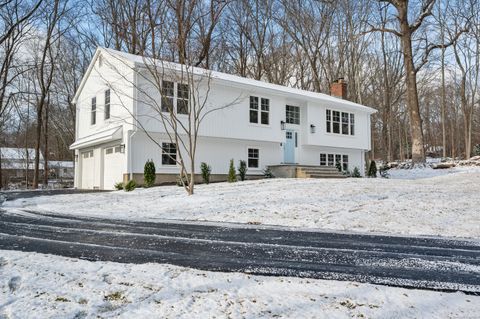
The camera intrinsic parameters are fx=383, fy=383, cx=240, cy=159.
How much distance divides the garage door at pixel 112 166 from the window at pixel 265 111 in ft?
24.3

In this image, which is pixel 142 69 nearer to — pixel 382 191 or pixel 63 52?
pixel 382 191

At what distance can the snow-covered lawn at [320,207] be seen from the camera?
7.88 metres

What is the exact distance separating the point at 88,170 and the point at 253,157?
9007 mm

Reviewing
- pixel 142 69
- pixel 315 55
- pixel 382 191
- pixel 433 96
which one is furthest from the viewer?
pixel 433 96

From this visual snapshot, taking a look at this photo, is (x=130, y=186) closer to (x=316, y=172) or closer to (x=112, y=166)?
(x=112, y=166)

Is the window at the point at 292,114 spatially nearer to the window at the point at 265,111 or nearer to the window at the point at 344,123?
the window at the point at 265,111

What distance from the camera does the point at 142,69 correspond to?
52.9ft

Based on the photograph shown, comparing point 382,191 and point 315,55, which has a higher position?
point 315,55

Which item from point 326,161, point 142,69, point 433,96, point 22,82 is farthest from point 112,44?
point 433,96

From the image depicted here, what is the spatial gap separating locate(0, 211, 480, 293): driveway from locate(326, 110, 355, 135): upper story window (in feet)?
54.4

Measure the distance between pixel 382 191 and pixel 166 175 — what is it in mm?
9498

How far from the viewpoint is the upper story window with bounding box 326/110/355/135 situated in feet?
75.4

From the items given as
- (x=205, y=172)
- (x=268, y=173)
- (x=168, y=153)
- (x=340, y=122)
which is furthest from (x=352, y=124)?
(x=168, y=153)

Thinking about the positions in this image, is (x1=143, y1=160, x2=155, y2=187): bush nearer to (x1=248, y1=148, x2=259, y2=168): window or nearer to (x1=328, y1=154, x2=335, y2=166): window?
(x1=248, y1=148, x2=259, y2=168): window
